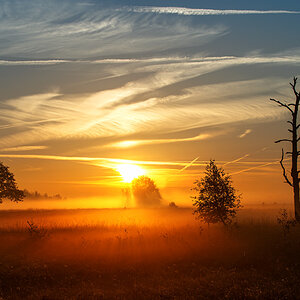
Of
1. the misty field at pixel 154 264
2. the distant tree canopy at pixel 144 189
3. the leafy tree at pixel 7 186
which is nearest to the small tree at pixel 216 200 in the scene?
the misty field at pixel 154 264

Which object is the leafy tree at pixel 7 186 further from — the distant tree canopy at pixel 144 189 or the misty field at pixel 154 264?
the distant tree canopy at pixel 144 189

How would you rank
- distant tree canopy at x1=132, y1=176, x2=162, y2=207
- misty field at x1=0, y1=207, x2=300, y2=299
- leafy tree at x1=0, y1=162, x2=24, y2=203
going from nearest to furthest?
misty field at x1=0, y1=207, x2=300, y2=299
leafy tree at x1=0, y1=162, x2=24, y2=203
distant tree canopy at x1=132, y1=176, x2=162, y2=207

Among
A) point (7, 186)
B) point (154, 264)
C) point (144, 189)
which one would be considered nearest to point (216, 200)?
point (154, 264)

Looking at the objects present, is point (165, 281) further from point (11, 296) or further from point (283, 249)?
point (283, 249)

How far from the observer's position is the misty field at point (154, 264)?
1730cm

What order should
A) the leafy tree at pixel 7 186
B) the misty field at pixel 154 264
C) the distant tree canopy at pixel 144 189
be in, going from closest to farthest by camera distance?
the misty field at pixel 154 264, the leafy tree at pixel 7 186, the distant tree canopy at pixel 144 189

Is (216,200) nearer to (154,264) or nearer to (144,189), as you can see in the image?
(154,264)

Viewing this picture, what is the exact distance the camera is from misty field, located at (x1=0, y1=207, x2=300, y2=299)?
1730 cm

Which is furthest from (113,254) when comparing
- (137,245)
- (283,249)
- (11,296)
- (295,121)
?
(295,121)

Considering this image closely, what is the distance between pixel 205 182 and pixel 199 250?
857 centimetres

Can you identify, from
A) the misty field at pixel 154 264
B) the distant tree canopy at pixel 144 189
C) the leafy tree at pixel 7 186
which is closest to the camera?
the misty field at pixel 154 264

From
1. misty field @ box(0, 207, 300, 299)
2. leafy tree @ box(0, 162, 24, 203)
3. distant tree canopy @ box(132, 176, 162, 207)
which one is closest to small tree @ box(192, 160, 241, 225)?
misty field @ box(0, 207, 300, 299)

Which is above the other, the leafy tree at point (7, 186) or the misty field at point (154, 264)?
the leafy tree at point (7, 186)

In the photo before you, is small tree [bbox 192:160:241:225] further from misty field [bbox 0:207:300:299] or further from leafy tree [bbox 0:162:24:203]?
leafy tree [bbox 0:162:24:203]
